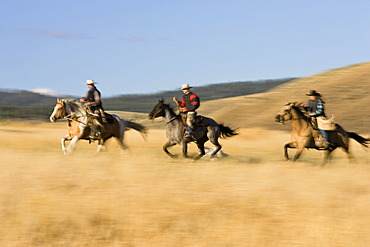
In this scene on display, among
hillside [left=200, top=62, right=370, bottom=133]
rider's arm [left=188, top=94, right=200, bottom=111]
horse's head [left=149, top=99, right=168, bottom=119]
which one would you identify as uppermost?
rider's arm [left=188, top=94, right=200, bottom=111]

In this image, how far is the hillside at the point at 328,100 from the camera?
242 ft

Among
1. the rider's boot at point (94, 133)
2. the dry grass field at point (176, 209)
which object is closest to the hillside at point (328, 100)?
the rider's boot at point (94, 133)

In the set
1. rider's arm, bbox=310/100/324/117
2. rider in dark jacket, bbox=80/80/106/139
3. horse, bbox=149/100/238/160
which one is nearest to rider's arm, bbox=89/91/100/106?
rider in dark jacket, bbox=80/80/106/139

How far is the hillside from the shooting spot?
7369cm

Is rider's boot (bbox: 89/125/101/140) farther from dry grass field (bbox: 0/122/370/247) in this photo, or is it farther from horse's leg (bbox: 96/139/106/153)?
dry grass field (bbox: 0/122/370/247)

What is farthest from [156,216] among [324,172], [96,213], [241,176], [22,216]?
[324,172]

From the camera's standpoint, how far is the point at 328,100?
3263 inches

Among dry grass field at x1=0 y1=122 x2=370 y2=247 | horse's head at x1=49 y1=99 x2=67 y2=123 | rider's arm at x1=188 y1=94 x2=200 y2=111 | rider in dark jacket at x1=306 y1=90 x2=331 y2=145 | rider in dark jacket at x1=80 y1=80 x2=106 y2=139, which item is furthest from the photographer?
horse's head at x1=49 y1=99 x2=67 y2=123

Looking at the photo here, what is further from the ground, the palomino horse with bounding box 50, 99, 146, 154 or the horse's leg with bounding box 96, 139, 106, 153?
the palomino horse with bounding box 50, 99, 146, 154

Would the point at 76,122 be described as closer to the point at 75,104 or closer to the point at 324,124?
the point at 75,104

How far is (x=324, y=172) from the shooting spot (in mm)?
16047

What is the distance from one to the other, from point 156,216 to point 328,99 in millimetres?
74079

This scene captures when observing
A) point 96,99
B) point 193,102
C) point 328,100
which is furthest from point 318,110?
point 328,100

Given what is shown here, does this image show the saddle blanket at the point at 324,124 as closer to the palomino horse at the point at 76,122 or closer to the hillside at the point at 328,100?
the palomino horse at the point at 76,122
